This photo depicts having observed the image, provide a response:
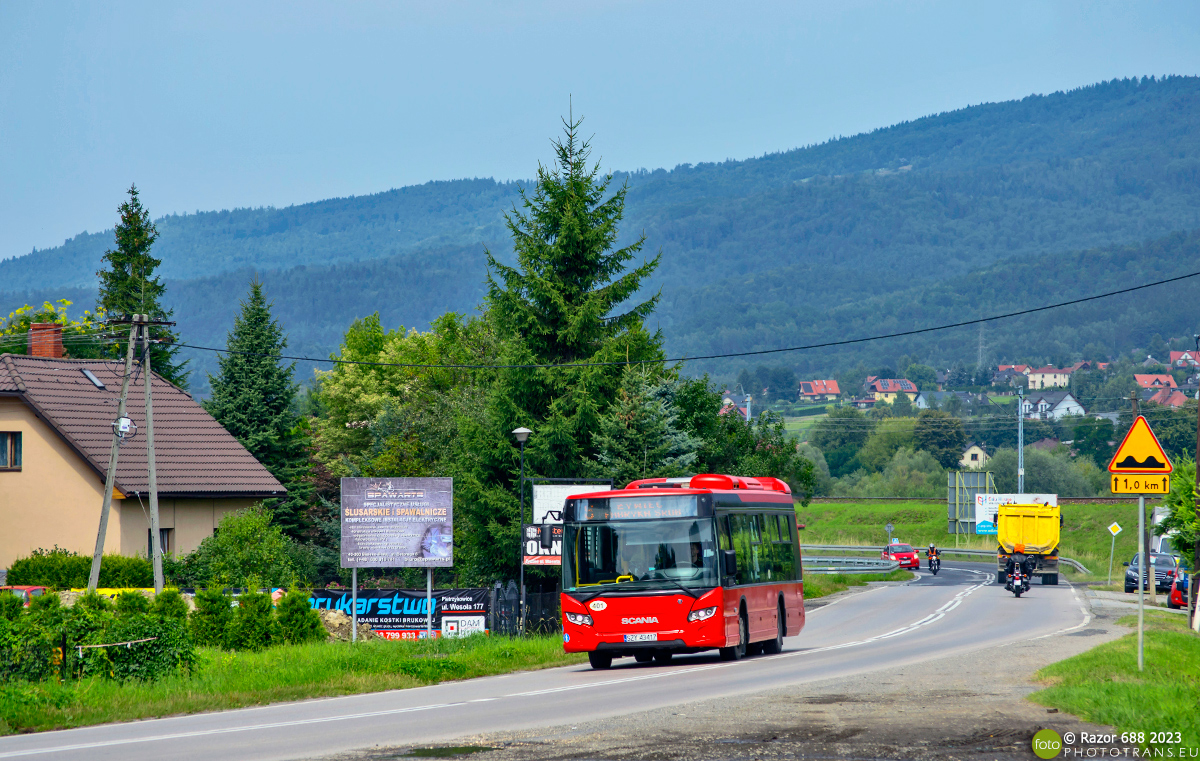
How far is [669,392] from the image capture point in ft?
127

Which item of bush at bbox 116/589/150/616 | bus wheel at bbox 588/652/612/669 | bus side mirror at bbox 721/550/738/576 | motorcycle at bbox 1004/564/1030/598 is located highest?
bus side mirror at bbox 721/550/738/576

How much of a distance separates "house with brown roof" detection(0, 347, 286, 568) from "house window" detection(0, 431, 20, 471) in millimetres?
32

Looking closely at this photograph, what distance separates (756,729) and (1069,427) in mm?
176150

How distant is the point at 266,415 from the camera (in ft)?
188

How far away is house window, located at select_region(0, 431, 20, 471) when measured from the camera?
39688 mm

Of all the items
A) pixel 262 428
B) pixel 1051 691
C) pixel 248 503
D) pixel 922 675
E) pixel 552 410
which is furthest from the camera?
pixel 262 428

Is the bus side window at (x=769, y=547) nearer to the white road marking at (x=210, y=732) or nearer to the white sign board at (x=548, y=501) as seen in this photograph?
the white sign board at (x=548, y=501)

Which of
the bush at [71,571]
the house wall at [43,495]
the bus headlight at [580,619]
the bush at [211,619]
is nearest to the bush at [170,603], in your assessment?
the bush at [211,619]

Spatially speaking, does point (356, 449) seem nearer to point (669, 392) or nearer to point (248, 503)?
point (248, 503)

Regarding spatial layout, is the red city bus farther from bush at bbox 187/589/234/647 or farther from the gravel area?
bush at bbox 187/589/234/647

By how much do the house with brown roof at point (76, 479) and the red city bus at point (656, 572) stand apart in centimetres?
2255

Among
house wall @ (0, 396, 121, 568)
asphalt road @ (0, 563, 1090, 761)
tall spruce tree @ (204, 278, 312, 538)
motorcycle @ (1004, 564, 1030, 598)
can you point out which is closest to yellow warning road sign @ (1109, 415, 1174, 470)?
asphalt road @ (0, 563, 1090, 761)

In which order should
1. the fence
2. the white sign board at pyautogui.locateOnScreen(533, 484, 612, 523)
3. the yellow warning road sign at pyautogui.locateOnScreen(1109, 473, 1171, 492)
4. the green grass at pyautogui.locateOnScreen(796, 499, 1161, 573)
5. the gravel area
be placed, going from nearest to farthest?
the gravel area < the yellow warning road sign at pyautogui.locateOnScreen(1109, 473, 1171, 492) < the white sign board at pyautogui.locateOnScreen(533, 484, 612, 523) < the fence < the green grass at pyautogui.locateOnScreen(796, 499, 1161, 573)

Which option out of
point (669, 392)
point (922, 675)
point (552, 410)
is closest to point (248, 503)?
point (552, 410)
